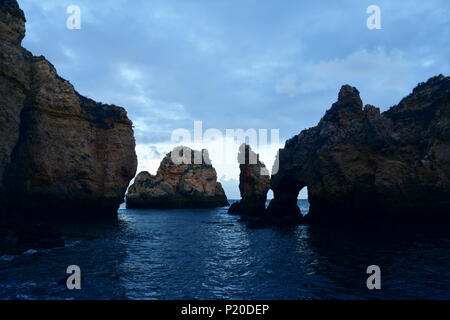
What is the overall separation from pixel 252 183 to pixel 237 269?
142 feet

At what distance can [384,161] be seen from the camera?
26.5 meters

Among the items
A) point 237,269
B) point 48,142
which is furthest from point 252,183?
point 237,269

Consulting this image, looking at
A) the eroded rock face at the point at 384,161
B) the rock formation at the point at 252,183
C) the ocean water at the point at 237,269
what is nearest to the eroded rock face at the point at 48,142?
the ocean water at the point at 237,269

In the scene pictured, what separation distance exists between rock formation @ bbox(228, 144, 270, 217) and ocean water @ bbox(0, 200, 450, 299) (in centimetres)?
3404

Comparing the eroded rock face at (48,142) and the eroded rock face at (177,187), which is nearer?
the eroded rock face at (48,142)

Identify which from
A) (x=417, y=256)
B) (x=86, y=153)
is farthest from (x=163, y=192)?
(x=417, y=256)

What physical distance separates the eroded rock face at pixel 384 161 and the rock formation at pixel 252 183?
21.3 m

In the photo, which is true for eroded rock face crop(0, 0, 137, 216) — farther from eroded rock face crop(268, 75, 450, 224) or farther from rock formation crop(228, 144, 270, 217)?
eroded rock face crop(268, 75, 450, 224)

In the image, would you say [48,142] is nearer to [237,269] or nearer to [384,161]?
[237,269]

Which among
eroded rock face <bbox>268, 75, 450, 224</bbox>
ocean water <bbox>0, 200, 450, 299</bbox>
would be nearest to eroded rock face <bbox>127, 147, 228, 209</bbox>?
eroded rock face <bbox>268, 75, 450, 224</bbox>

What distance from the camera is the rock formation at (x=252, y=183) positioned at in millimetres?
57375

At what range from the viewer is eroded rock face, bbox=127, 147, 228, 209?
85500mm

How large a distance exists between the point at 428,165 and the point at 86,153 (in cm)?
4236

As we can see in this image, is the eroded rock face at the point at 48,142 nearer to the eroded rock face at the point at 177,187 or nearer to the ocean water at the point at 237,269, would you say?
the ocean water at the point at 237,269
